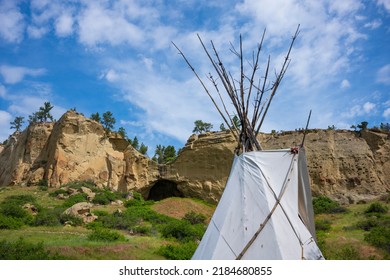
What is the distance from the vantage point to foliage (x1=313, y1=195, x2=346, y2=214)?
2158cm

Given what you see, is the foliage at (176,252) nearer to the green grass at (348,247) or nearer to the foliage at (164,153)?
the green grass at (348,247)

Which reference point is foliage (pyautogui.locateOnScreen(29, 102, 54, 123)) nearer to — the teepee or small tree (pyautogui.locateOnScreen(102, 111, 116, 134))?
small tree (pyautogui.locateOnScreen(102, 111, 116, 134))

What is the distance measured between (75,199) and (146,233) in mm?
8272

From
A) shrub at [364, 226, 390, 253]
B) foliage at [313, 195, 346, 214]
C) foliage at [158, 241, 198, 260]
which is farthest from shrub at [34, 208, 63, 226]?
foliage at [313, 195, 346, 214]

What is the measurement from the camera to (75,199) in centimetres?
2150

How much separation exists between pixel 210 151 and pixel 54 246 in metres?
20.1

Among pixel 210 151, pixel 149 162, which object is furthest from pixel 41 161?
pixel 210 151

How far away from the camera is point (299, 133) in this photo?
29859mm

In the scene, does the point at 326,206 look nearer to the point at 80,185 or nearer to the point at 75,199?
the point at 75,199

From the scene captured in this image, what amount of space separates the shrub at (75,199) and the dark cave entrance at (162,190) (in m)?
9.61

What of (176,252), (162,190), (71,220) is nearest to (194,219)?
(71,220)

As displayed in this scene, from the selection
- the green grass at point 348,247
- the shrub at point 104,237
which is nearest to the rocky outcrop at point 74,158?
the shrub at point 104,237

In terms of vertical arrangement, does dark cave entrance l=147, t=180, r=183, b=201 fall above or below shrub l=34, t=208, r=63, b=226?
above

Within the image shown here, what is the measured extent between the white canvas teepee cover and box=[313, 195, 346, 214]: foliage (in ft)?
58.1
